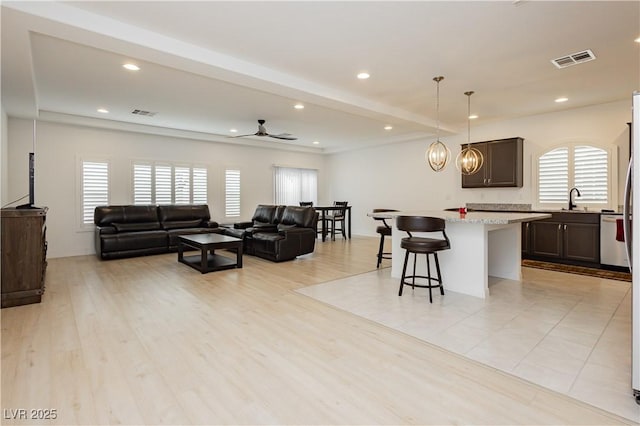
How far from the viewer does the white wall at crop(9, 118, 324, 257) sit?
6.09 meters

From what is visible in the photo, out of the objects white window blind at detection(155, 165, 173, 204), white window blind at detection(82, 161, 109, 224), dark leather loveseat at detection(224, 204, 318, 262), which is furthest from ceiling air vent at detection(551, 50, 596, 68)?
white window blind at detection(82, 161, 109, 224)

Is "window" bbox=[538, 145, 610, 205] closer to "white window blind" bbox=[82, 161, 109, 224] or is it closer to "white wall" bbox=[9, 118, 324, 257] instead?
"white wall" bbox=[9, 118, 324, 257]

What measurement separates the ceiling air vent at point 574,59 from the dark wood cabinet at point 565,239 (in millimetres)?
2562

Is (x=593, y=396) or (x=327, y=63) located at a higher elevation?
(x=327, y=63)

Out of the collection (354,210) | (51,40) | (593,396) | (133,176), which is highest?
(51,40)

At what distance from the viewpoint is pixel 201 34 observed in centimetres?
325

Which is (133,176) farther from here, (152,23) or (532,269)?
(532,269)

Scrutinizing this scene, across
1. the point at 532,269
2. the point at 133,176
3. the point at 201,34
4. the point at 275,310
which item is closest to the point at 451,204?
the point at 532,269

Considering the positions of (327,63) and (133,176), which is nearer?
(327,63)

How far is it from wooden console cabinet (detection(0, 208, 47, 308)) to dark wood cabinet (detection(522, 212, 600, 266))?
23.9ft

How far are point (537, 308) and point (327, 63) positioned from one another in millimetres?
3576

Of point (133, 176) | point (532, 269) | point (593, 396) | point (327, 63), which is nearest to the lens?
point (593, 396)

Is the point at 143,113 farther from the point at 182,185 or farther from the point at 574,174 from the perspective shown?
the point at 574,174

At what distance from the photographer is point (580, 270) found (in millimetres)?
5117
